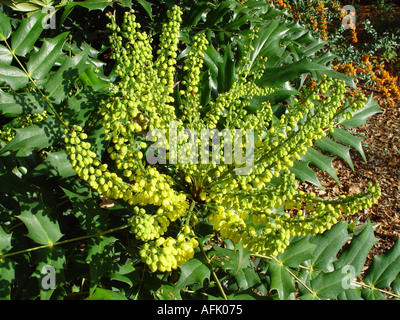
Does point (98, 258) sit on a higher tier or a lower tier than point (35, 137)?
lower

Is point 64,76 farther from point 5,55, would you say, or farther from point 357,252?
point 357,252

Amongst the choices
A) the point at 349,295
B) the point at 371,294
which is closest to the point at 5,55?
the point at 349,295

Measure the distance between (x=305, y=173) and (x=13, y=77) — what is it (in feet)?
4.54

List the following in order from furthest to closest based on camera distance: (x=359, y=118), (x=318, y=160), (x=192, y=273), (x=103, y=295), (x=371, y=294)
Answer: (x=359, y=118) < (x=318, y=160) < (x=371, y=294) < (x=192, y=273) < (x=103, y=295)

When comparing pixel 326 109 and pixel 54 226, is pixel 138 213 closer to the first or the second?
pixel 54 226

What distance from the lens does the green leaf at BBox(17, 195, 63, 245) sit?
4.12 ft

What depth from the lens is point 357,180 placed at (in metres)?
3.58

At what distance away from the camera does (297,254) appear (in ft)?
4.93

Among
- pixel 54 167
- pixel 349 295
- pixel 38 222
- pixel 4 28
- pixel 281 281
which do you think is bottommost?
pixel 349 295

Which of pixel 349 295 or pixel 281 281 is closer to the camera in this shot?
pixel 281 281

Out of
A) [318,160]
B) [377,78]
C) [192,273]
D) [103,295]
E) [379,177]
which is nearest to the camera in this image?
[103,295]
